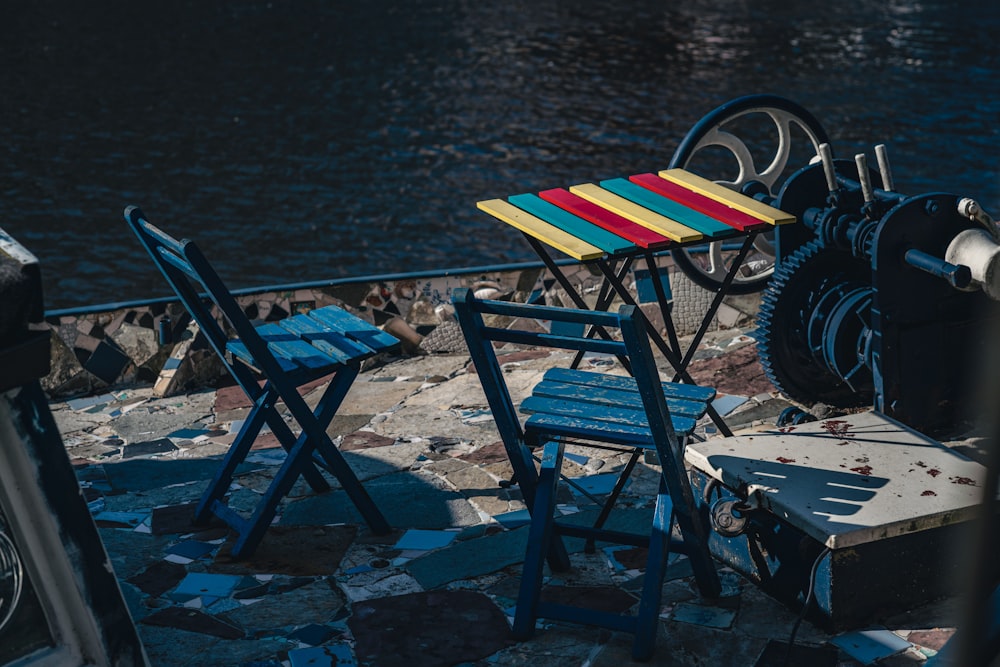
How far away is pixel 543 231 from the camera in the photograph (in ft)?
13.7

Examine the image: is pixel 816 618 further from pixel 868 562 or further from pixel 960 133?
pixel 960 133

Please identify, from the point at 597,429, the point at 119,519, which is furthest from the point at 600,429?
the point at 119,519

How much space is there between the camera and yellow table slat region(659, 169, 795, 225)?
430cm

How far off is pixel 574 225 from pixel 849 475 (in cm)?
129

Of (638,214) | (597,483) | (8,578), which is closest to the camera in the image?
(8,578)

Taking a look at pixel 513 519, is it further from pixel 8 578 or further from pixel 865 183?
pixel 8 578

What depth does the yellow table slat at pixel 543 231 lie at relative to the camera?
3.93 m

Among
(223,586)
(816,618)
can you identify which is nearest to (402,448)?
(223,586)

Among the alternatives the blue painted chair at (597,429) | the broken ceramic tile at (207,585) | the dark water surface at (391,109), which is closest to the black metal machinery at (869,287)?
the blue painted chair at (597,429)

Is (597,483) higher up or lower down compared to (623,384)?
lower down

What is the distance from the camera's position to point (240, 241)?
56.6 ft

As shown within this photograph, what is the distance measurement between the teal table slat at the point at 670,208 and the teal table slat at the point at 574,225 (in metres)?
0.29

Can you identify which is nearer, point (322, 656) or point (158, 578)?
point (322, 656)

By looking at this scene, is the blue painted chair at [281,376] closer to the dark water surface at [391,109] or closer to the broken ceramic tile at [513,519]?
the broken ceramic tile at [513,519]
